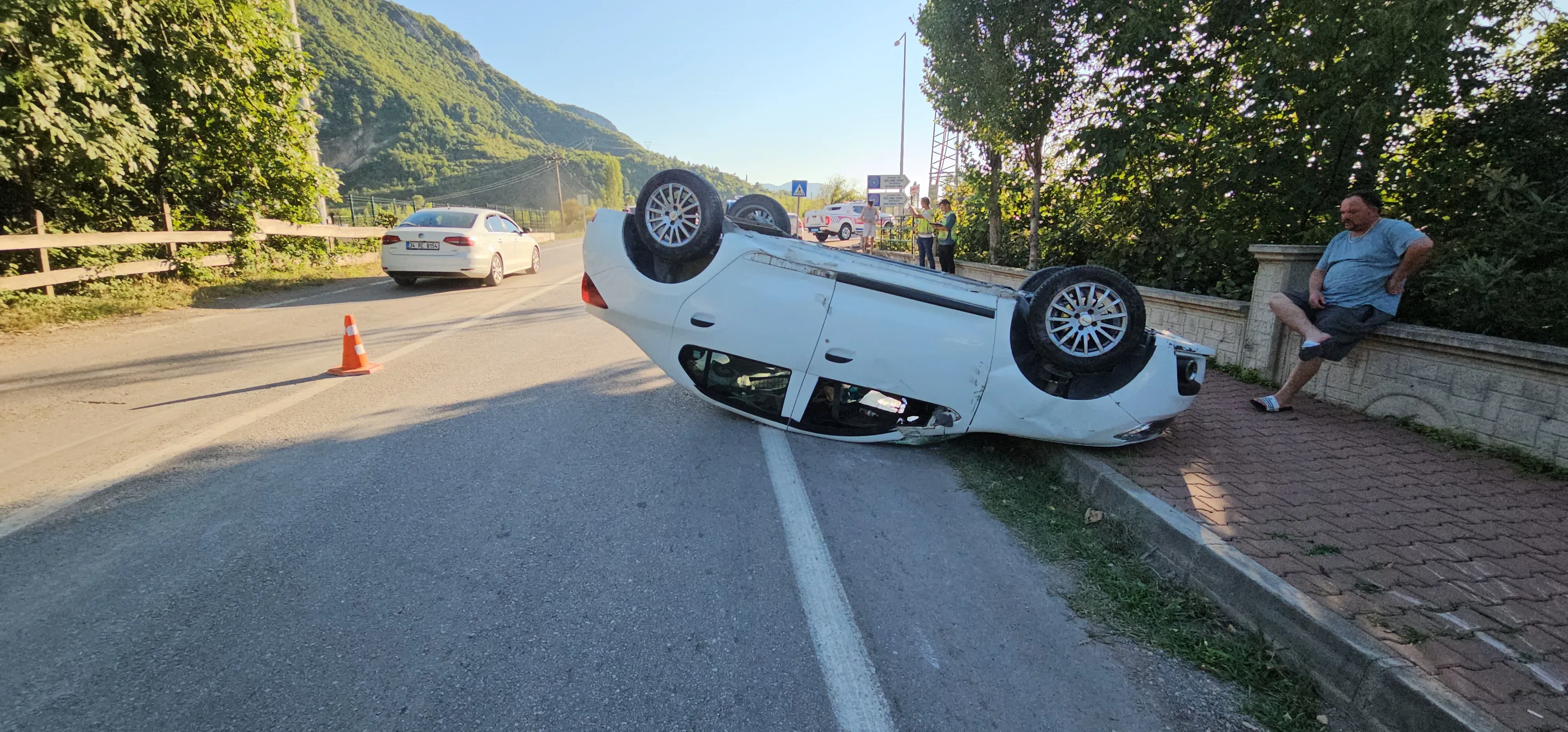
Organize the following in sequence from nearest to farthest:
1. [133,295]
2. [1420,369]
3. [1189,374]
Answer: [1189,374], [1420,369], [133,295]

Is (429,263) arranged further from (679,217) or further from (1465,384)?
(1465,384)

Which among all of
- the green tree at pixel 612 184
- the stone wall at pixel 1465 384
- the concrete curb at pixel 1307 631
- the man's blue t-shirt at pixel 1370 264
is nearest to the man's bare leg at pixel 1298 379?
the stone wall at pixel 1465 384

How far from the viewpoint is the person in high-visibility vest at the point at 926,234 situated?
13586mm

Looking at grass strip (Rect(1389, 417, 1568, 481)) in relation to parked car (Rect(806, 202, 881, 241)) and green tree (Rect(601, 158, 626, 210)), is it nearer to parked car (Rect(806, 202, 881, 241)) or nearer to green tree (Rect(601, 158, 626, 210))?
parked car (Rect(806, 202, 881, 241))

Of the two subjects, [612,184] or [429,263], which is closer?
[429,263]

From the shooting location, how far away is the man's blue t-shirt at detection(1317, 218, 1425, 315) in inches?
179

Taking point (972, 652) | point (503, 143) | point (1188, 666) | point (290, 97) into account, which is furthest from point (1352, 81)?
point (503, 143)

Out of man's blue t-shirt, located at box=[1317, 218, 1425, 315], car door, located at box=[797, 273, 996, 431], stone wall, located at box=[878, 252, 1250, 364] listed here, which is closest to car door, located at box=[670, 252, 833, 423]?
car door, located at box=[797, 273, 996, 431]

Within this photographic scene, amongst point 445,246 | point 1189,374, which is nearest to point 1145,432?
point 1189,374

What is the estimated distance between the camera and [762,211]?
6.25 metres

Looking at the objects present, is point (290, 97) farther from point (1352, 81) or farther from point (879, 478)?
point (1352, 81)

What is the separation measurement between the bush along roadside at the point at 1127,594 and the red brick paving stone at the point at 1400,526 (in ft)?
1.17

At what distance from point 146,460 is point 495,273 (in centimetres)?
890

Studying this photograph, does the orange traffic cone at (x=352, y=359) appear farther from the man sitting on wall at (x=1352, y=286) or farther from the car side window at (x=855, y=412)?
the man sitting on wall at (x=1352, y=286)
